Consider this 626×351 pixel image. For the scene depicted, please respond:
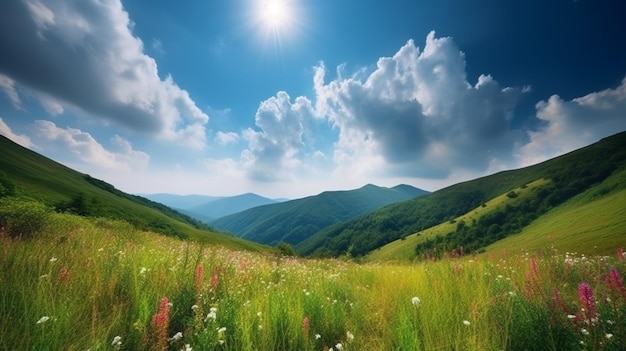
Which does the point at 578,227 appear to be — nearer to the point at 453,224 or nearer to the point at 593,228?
the point at 593,228

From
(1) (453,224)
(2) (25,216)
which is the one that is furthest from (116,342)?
(1) (453,224)

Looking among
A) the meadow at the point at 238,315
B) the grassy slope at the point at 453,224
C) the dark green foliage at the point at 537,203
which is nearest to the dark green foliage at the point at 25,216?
the meadow at the point at 238,315

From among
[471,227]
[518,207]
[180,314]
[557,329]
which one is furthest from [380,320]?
[518,207]

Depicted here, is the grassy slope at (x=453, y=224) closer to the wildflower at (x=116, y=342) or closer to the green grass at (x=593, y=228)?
the green grass at (x=593, y=228)

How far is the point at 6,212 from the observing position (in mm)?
10680

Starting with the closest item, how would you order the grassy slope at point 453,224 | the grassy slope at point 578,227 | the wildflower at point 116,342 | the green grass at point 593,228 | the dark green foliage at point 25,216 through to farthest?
1. the wildflower at point 116,342
2. the dark green foliage at point 25,216
3. the green grass at point 593,228
4. the grassy slope at point 578,227
5. the grassy slope at point 453,224

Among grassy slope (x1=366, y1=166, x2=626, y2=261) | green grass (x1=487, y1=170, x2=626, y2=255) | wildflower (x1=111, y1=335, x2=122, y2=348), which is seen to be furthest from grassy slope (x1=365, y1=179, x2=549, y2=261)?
wildflower (x1=111, y1=335, x2=122, y2=348)

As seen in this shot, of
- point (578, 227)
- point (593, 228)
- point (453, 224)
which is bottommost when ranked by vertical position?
point (453, 224)

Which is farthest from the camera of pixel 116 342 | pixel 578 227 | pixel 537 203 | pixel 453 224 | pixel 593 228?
pixel 453 224

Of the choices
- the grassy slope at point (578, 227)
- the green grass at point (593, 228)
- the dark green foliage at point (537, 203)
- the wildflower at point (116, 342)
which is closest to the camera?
the wildflower at point (116, 342)

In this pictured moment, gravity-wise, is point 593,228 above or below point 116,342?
below

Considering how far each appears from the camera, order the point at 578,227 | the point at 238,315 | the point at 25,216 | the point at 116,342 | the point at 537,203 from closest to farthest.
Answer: the point at 116,342, the point at 238,315, the point at 25,216, the point at 578,227, the point at 537,203

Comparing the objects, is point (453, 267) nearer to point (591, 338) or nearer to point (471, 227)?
point (591, 338)

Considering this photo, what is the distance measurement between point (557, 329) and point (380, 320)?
222cm
